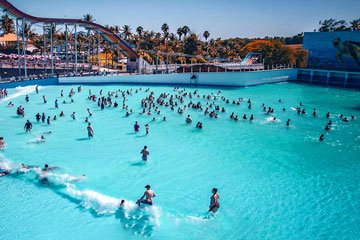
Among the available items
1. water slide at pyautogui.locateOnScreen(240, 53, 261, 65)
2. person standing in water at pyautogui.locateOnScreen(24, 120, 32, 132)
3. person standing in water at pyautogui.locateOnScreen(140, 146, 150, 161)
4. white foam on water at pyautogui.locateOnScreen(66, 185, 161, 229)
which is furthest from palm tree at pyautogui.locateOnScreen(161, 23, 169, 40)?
white foam on water at pyautogui.locateOnScreen(66, 185, 161, 229)

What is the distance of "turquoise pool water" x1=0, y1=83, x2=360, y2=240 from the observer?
33.2 feet

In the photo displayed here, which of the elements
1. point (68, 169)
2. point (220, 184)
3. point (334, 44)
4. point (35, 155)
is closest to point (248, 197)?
point (220, 184)

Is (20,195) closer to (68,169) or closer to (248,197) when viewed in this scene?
(68,169)

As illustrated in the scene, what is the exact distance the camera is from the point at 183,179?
44.8 feet

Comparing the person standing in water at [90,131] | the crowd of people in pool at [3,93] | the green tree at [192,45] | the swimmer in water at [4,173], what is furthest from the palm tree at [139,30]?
the swimmer in water at [4,173]

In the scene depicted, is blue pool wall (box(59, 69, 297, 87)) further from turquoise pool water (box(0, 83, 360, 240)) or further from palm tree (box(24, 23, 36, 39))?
palm tree (box(24, 23, 36, 39))

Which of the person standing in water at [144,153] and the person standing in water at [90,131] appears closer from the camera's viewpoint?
the person standing in water at [144,153]

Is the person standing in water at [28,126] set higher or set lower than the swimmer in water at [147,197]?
higher

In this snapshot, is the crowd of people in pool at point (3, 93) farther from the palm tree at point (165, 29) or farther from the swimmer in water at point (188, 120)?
the palm tree at point (165, 29)

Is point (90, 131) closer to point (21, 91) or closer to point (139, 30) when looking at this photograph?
point (21, 91)

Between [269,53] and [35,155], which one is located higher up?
[269,53]

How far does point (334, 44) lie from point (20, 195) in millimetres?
52001

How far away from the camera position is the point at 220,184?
13320 millimetres

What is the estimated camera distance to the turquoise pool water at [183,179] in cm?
1012
